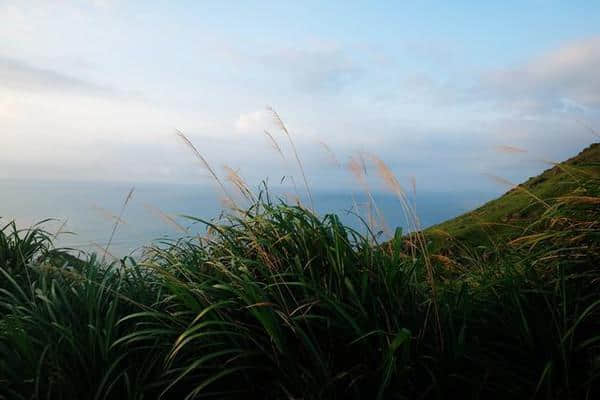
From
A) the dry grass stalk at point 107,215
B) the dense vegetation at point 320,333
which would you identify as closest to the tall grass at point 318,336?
the dense vegetation at point 320,333

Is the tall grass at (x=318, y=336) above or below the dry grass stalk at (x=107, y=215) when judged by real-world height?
below

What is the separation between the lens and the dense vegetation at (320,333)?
2799 mm

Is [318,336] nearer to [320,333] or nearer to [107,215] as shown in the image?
[320,333]

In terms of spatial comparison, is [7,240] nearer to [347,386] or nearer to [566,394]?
[347,386]

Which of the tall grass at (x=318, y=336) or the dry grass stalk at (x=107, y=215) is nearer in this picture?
the tall grass at (x=318, y=336)

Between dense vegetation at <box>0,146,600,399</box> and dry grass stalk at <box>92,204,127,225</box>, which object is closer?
dense vegetation at <box>0,146,600,399</box>

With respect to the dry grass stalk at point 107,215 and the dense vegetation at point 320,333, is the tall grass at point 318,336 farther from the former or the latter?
the dry grass stalk at point 107,215

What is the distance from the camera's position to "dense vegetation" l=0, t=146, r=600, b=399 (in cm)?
280

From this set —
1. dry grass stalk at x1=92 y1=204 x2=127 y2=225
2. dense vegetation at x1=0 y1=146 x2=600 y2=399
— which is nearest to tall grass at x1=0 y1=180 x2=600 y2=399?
dense vegetation at x1=0 y1=146 x2=600 y2=399

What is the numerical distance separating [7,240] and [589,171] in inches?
262

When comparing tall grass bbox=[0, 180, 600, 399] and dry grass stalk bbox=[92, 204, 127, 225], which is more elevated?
dry grass stalk bbox=[92, 204, 127, 225]

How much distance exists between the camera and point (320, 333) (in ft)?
9.93

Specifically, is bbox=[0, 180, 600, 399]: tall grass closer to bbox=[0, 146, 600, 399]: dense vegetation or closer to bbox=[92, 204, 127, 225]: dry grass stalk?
bbox=[0, 146, 600, 399]: dense vegetation

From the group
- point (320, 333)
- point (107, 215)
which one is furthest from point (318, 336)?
point (107, 215)
